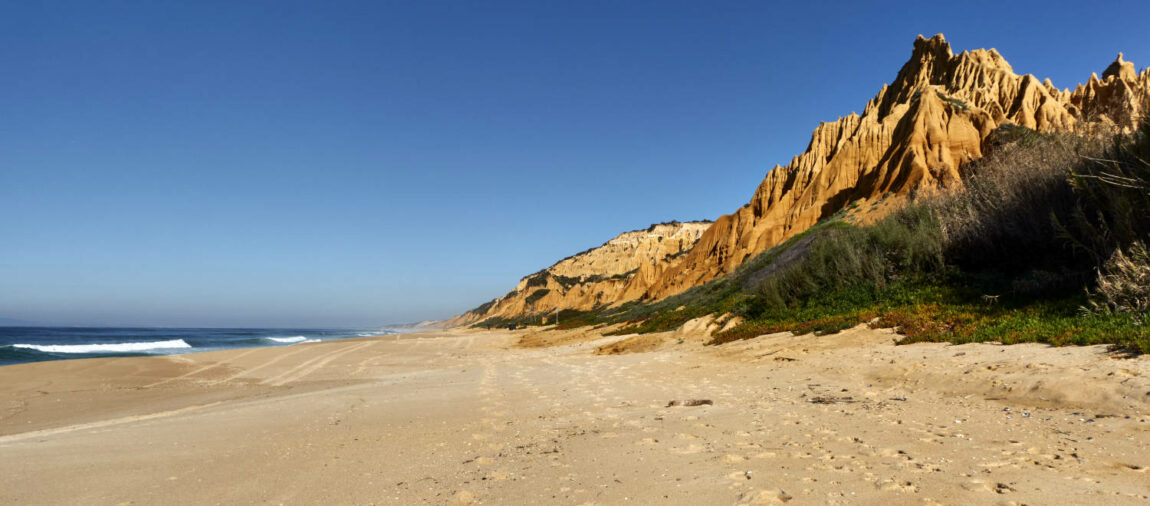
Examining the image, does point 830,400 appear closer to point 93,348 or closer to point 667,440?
point 667,440

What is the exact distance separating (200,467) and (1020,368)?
10483 millimetres

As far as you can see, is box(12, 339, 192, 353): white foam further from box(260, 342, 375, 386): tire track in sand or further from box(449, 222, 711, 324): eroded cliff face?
box(449, 222, 711, 324): eroded cliff face

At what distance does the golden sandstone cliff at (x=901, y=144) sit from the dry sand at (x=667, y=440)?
15.6m

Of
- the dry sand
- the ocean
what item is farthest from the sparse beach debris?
the ocean

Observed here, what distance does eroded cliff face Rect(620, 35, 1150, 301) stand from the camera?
3291cm

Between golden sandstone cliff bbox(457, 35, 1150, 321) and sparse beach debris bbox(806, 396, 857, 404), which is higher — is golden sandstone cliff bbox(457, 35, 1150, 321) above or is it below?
above

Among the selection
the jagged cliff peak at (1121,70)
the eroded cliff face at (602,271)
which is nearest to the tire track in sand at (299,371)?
the eroded cliff face at (602,271)

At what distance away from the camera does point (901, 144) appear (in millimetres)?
34781

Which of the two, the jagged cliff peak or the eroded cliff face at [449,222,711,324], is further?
the eroded cliff face at [449,222,711,324]

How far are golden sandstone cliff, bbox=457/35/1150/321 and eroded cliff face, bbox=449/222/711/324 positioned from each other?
1121 inches

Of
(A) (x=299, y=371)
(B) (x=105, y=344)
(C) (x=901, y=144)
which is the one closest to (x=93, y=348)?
(B) (x=105, y=344)

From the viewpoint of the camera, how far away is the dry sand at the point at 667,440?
3994 millimetres

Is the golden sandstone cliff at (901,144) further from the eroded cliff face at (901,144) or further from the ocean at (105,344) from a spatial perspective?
the ocean at (105,344)

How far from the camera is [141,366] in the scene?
62.6 ft
